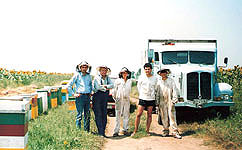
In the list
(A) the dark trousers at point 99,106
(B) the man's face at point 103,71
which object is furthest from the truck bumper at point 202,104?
(B) the man's face at point 103,71

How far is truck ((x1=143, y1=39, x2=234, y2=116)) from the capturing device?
29.4ft

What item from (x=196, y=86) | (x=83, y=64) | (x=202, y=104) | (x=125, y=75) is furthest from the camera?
(x=196, y=86)

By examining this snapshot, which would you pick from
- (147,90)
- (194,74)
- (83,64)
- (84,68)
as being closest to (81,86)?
(84,68)

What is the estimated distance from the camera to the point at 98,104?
289 inches

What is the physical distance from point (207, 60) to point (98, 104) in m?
5.07

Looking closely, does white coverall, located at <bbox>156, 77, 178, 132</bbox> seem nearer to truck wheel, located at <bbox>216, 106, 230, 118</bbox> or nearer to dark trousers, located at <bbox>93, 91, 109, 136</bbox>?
dark trousers, located at <bbox>93, 91, 109, 136</bbox>

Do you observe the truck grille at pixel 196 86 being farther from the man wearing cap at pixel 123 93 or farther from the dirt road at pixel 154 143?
the man wearing cap at pixel 123 93

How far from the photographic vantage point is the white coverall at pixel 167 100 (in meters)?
7.64

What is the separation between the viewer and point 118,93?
767cm

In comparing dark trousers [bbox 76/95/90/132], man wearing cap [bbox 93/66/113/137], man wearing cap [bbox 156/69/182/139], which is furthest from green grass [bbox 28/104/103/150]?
man wearing cap [bbox 156/69/182/139]

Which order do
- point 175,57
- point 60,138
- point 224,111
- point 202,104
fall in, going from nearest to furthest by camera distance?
1. point 60,138
2. point 202,104
3. point 224,111
4. point 175,57

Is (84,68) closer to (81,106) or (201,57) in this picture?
(81,106)

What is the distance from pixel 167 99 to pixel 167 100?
0.03 metres

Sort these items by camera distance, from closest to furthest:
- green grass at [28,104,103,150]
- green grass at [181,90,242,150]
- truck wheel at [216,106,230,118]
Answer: green grass at [28,104,103,150] < green grass at [181,90,242,150] < truck wheel at [216,106,230,118]
